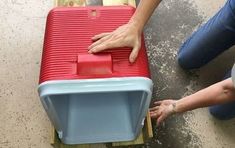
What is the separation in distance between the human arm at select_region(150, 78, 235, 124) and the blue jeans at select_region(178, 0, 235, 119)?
0.72 ft

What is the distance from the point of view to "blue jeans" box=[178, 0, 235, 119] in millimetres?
1151

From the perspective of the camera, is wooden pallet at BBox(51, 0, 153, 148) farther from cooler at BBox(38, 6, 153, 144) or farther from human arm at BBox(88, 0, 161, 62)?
human arm at BBox(88, 0, 161, 62)

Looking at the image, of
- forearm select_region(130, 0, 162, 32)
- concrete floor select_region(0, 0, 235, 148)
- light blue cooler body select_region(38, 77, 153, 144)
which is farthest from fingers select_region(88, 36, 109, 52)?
concrete floor select_region(0, 0, 235, 148)

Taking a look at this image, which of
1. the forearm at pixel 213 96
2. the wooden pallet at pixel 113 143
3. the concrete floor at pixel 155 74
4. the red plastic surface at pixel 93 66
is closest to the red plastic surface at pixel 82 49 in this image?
the red plastic surface at pixel 93 66

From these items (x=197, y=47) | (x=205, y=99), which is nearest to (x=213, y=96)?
(x=205, y=99)

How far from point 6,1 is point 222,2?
1060 mm

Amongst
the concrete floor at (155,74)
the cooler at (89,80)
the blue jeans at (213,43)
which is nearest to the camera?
the cooler at (89,80)

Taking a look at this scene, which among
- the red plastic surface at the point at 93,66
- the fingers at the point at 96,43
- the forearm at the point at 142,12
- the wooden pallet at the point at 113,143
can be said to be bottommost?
the wooden pallet at the point at 113,143

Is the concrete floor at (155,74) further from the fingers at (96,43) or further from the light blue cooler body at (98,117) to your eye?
the fingers at (96,43)

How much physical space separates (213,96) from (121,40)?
12.5 inches

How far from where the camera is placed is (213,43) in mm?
1253

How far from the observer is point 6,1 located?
1.59 meters

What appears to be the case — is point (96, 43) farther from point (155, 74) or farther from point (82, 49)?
point (155, 74)

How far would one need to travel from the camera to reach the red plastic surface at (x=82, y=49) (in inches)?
35.7
